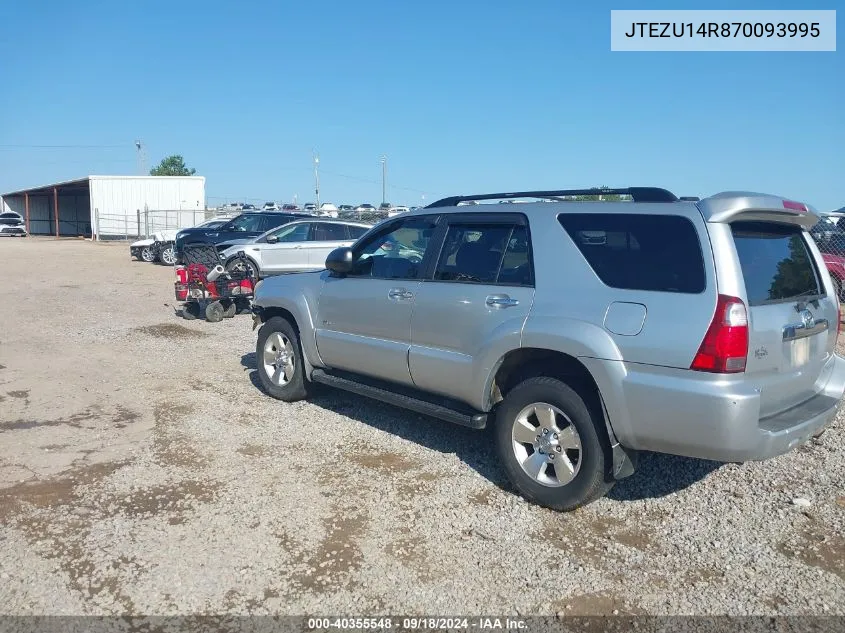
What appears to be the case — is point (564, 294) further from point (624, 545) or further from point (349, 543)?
point (349, 543)

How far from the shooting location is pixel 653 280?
13.0 ft

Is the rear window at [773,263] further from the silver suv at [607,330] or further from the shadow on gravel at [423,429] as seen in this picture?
the shadow on gravel at [423,429]

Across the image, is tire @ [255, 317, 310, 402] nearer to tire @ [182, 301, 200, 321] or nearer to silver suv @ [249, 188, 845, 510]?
silver suv @ [249, 188, 845, 510]

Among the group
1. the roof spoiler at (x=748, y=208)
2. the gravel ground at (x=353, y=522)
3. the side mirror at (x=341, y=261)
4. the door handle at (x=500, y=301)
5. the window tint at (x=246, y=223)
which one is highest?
the window tint at (x=246, y=223)

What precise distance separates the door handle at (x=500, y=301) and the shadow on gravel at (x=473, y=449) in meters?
1.22

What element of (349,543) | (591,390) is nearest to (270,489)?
(349,543)

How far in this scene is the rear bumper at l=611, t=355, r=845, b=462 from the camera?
3648mm

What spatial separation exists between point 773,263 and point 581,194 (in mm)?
1274

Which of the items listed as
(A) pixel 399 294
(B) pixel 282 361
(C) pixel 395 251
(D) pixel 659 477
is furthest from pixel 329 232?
(D) pixel 659 477

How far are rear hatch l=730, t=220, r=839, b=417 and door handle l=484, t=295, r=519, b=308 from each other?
1.37m

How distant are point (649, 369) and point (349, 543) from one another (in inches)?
76.2

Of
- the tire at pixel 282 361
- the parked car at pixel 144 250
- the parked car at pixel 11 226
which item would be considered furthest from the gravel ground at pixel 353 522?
the parked car at pixel 11 226

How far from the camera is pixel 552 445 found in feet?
14.2

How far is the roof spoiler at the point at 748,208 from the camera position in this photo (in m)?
3.82
